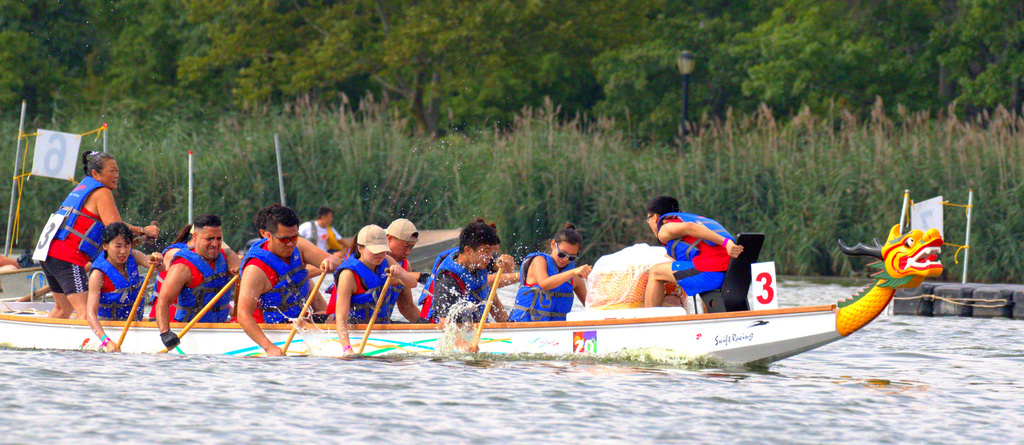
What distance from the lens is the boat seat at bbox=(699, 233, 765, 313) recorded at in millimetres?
8719

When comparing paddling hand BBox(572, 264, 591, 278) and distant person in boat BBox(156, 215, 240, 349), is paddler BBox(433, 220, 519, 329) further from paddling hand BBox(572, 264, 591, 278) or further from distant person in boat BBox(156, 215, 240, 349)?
distant person in boat BBox(156, 215, 240, 349)

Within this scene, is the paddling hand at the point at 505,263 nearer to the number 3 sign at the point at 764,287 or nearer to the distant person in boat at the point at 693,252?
the distant person in boat at the point at 693,252

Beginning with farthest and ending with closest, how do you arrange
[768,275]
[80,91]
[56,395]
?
[80,91] < [768,275] < [56,395]

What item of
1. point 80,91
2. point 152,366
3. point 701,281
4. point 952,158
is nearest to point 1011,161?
point 952,158

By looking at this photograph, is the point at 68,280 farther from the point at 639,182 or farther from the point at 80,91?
the point at 80,91

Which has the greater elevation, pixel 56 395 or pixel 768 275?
pixel 768 275

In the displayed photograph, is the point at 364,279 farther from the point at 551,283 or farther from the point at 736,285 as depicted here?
the point at 736,285

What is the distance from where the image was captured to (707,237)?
877cm

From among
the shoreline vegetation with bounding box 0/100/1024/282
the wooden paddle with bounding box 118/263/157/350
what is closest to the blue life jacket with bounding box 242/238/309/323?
the wooden paddle with bounding box 118/263/157/350

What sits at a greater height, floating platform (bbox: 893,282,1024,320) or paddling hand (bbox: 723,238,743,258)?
paddling hand (bbox: 723,238,743,258)

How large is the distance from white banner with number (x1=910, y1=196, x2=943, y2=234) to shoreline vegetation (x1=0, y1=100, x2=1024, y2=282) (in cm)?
326

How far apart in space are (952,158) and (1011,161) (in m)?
0.82

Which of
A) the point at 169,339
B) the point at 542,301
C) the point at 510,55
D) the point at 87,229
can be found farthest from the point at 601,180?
the point at 510,55

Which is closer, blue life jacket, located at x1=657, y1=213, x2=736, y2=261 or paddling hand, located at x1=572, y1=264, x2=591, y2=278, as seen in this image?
paddling hand, located at x1=572, y1=264, x2=591, y2=278
